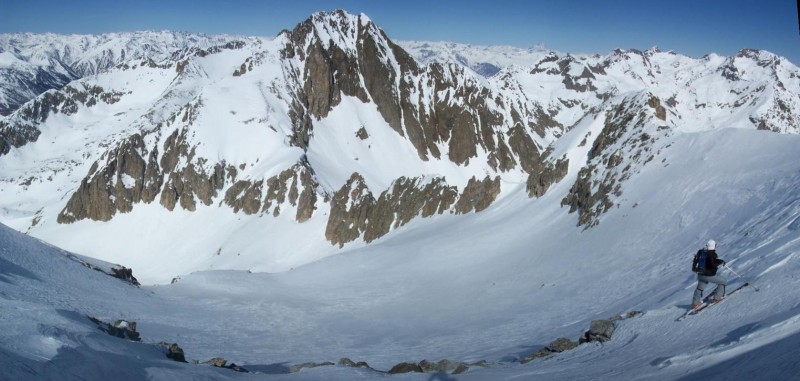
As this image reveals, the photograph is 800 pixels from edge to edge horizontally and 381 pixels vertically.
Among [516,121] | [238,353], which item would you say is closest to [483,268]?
[238,353]

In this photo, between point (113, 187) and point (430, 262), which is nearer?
point (430, 262)

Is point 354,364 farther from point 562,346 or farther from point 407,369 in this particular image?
point 562,346

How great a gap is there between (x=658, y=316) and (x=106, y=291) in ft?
84.7

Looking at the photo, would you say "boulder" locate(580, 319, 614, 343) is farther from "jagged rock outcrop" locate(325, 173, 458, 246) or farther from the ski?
"jagged rock outcrop" locate(325, 173, 458, 246)

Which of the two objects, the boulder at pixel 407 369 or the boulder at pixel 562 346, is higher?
the boulder at pixel 562 346

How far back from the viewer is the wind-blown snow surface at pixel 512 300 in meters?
11.7

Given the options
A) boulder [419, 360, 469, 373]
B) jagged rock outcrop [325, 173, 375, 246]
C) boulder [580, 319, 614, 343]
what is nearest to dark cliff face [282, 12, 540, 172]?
jagged rock outcrop [325, 173, 375, 246]

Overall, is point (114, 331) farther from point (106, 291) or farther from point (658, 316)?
point (658, 316)

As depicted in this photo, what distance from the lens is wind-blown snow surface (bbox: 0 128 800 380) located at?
11656 millimetres

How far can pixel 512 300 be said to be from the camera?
1094 inches

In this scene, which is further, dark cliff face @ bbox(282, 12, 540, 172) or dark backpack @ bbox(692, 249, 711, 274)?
dark cliff face @ bbox(282, 12, 540, 172)

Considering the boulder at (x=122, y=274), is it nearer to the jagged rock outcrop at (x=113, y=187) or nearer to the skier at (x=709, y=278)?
the skier at (x=709, y=278)

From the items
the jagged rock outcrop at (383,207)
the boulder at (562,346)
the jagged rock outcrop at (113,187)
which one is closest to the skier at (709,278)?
the boulder at (562,346)

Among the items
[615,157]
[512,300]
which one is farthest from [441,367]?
[615,157]
